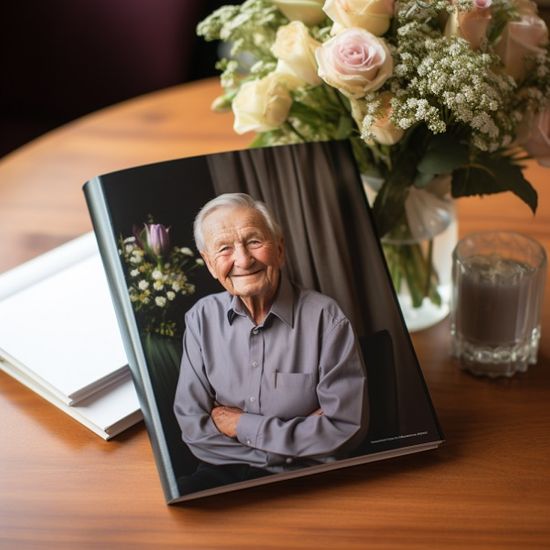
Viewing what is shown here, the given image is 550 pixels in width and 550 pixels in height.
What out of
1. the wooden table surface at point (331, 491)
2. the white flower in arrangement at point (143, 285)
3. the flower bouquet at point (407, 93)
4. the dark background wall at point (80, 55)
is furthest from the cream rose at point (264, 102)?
the dark background wall at point (80, 55)

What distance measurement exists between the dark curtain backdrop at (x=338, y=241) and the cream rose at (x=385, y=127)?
0.28 ft

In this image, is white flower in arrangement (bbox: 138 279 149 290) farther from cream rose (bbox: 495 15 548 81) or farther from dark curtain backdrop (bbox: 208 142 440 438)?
A: cream rose (bbox: 495 15 548 81)

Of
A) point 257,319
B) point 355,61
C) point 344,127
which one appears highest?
point 355,61

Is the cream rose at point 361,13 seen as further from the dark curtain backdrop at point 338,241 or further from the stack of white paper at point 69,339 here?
the stack of white paper at point 69,339

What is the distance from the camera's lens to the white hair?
85cm

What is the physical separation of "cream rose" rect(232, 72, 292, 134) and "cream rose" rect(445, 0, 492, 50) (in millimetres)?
175

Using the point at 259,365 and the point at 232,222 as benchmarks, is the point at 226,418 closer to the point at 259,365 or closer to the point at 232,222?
the point at 259,365

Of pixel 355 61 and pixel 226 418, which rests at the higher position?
pixel 355 61

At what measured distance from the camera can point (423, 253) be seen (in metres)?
1.05

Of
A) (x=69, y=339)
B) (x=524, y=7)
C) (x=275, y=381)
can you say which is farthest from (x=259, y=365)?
(x=524, y=7)

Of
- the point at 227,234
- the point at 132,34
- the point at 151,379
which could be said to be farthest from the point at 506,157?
the point at 132,34

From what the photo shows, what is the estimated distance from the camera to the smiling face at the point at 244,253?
0.83 m

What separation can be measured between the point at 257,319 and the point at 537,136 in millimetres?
368

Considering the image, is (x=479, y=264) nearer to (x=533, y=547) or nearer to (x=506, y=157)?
(x=506, y=157)
